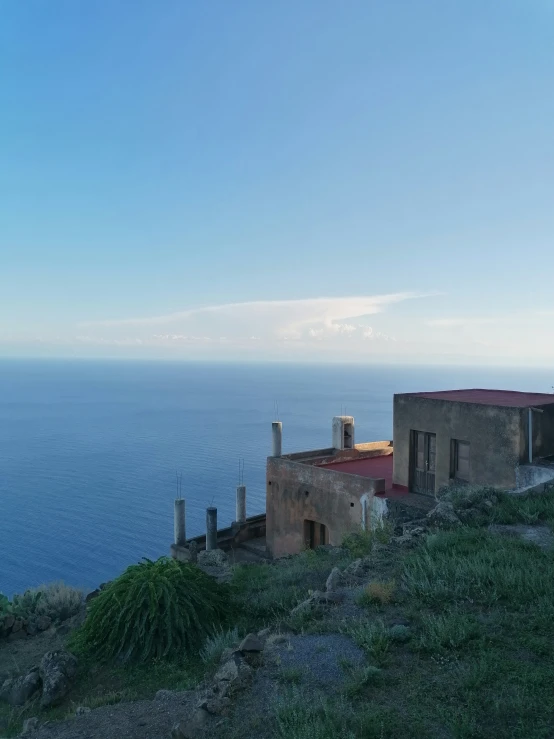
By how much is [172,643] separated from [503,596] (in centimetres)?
514

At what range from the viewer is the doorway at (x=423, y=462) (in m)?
17.2

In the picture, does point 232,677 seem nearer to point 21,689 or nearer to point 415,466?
point 21,689

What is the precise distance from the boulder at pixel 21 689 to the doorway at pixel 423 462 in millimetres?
12178

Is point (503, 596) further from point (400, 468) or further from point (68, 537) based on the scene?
point (68, 537)

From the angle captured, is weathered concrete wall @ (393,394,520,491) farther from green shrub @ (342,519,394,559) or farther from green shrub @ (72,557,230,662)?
green shrub @ (72,557,230,662)

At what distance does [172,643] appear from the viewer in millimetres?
8938

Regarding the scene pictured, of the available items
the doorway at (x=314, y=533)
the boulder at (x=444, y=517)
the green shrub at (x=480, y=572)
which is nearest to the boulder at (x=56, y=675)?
the green shrub at (x=480, y=572)

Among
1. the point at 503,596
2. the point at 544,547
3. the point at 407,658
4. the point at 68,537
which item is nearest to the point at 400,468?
the point at 544,547

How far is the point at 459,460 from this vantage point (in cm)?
1641

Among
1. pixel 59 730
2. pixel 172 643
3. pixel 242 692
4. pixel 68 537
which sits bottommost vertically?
pixel 68 537

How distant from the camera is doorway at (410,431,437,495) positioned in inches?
676

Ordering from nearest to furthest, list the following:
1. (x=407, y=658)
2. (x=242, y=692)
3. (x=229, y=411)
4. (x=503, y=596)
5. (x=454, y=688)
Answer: (x=454, y=688)
(x=242, y=692)
(x=407, y=658)
(x=503, y=596)
(x=229, y=411)

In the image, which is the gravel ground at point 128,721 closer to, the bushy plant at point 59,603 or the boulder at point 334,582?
the boulder at point 334,582

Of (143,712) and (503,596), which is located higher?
(503,596)
